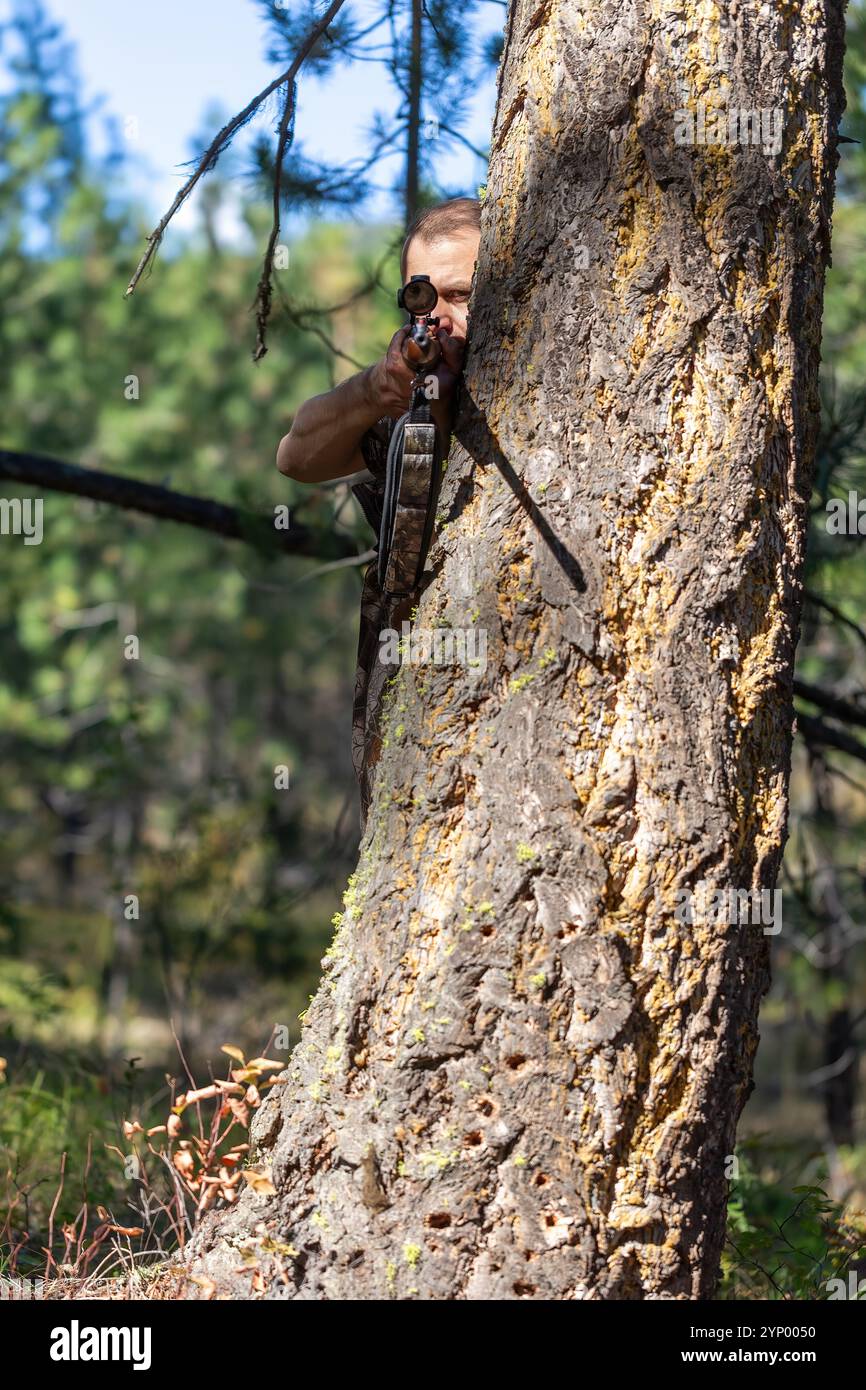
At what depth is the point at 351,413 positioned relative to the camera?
2.40m

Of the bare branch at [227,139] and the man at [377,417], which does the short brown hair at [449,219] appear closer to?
the man at [377,417]

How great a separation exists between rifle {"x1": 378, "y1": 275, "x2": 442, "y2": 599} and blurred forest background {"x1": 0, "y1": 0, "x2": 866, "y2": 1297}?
427cm

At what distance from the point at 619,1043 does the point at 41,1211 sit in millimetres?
2117

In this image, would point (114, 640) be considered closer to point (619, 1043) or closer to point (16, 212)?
point (16, 212)

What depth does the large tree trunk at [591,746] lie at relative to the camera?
6.45 ft

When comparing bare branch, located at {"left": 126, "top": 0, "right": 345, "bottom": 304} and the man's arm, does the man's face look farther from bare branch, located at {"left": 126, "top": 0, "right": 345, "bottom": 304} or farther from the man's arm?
bare branch, located at {"left": 126, "top": 0, "right": 345, "bottom": 304}

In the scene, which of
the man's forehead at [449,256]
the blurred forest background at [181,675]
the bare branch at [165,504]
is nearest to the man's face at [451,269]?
the man's forehead at [449,256]

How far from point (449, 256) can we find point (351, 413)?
0.46 m

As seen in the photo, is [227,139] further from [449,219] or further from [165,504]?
[165,504]

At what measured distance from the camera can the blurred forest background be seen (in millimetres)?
8672

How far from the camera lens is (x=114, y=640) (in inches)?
628

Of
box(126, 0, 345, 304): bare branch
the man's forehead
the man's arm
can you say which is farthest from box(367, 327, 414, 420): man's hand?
box(126, 0, 345, 304): bare branch

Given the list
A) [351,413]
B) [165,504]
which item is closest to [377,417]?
[351,413]

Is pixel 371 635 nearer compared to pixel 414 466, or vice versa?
pixel 414 466
